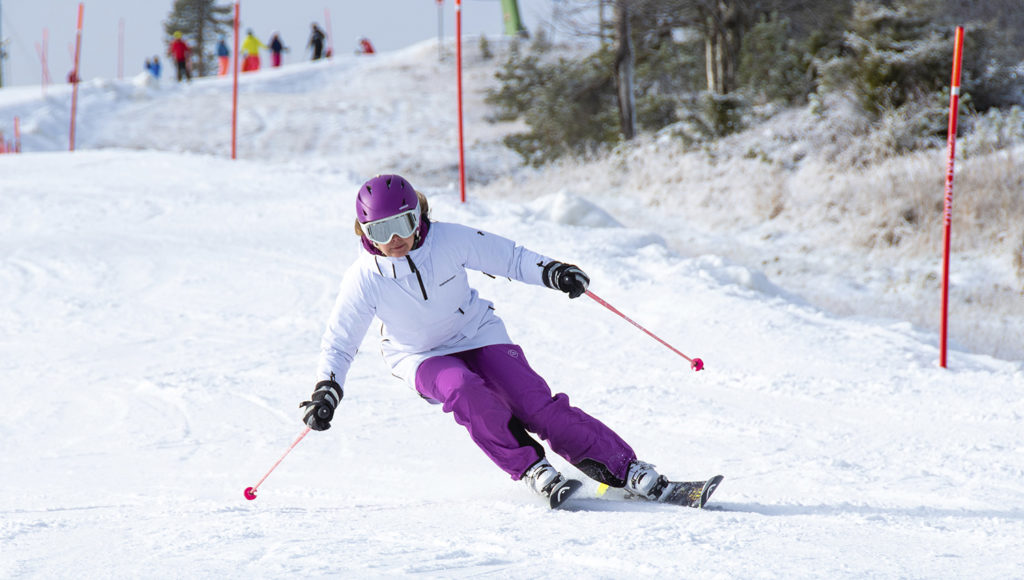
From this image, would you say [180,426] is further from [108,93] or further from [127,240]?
[108,93]

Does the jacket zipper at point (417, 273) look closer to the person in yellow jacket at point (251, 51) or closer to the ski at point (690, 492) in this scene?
the ski at point (690, 492)

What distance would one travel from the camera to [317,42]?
33.7 meters

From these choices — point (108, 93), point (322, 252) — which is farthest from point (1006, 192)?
point (108, 93)

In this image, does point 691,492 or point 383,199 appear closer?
point 691,492

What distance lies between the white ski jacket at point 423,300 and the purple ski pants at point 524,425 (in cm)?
17

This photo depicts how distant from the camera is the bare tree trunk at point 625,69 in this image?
15594 mm

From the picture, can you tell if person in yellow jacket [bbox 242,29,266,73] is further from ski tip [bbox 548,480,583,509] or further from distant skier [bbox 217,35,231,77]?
ski tip [bbox 548,480,583,509]

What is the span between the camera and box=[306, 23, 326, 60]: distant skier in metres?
33.7

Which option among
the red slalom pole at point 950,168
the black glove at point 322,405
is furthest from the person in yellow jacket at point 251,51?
the black glove at point 322,405

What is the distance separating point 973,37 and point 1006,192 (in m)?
3.83

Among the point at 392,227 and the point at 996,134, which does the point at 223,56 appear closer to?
the point at 996,134

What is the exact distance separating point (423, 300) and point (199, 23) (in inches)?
1708

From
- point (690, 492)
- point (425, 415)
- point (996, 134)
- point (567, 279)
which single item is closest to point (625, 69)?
point (996, 134)

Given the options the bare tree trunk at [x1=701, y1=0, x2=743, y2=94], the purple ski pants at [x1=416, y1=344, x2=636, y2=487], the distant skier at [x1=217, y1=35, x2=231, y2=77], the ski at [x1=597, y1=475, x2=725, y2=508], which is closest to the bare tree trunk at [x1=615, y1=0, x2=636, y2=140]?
the bare tree trunk at [x1=701, y1=0, x2=743, y2=94]
